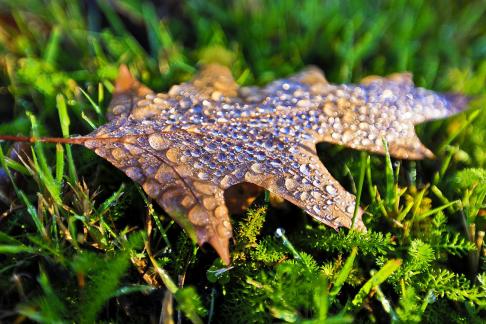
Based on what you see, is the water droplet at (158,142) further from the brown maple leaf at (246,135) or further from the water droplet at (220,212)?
the water droplet at (220,212)

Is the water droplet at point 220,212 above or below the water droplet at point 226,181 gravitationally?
below

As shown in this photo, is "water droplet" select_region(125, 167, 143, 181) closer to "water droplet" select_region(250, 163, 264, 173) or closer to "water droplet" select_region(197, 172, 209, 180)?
"water droplet" select_region(197, 172, 209, 180)

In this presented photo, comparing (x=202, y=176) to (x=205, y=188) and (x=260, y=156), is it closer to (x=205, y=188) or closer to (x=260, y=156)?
(x=205, y=188)

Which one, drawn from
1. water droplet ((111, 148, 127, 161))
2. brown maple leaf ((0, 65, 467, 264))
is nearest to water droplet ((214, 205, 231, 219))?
brown maple leaf ((0, 65, 467, 264))

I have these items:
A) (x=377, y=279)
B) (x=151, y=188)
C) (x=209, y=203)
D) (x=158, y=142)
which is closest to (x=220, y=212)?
(x=209, y=203)

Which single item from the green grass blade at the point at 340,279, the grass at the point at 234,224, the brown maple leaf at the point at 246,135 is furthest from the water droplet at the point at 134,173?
the green grass blade at the point at 340,279
